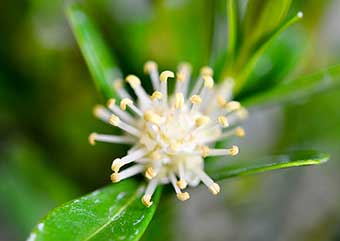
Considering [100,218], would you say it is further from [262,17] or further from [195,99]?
[262,17]

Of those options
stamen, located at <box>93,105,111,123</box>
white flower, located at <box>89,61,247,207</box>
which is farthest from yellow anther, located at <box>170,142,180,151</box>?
stamen, located at <box>93,105,111,123</box>

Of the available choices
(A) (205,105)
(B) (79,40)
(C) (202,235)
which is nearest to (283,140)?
(C) (202,235)

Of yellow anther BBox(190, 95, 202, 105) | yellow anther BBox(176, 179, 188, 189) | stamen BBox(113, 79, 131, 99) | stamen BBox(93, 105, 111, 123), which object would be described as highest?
stamen BBox(113, 79, 131, 99)

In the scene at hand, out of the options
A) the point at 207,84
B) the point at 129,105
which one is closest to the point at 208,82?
the point at 207,84

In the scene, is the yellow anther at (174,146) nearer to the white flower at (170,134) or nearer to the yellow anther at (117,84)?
the white flower at (170,134)

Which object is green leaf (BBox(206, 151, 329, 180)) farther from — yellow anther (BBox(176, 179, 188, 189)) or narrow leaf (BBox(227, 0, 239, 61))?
narrow leaf (BBox(227, 0, 239, 61))

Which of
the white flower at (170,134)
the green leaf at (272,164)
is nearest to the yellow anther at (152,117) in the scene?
the white flower at (170,134)
